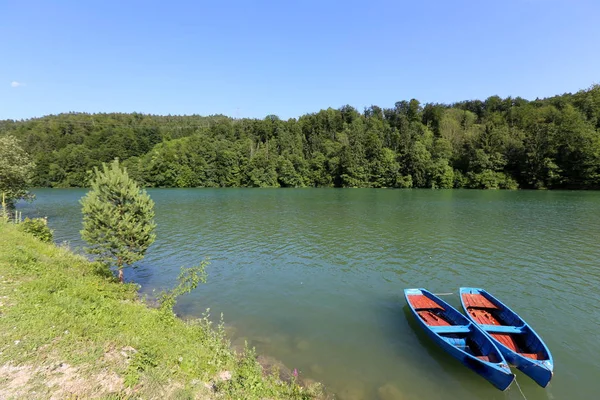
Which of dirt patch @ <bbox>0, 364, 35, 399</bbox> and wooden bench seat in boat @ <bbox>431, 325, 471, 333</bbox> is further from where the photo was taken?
wooden bench seat in boat @ <bbox>431, 325, 471, 333</bbox>

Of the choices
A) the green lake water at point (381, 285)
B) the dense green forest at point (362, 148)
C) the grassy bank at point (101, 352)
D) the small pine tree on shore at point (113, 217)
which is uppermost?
the dense green forest at point (362, 148)

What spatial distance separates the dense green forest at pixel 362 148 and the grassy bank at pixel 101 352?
3955 inches

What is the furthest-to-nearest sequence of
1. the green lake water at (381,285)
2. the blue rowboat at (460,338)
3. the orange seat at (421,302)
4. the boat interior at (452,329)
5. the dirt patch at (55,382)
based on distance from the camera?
1. the orange seat at (421,302)
2. the boat interior at (452,329)
3. the green lake water at (381,285)
4. the blue rowboat at (460,338)
5. the dirt patch at (55,382)

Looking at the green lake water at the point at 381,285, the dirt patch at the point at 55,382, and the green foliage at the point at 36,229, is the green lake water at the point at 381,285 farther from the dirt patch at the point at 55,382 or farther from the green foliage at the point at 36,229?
the dirt patch at the point at 55,382

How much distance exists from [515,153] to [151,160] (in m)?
129

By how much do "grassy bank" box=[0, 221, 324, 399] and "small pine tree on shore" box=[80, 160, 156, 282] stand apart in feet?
9.42

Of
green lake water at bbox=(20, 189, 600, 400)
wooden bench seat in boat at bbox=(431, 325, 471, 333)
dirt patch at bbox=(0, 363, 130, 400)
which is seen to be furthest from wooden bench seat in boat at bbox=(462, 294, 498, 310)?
dirt patch at bbox=(0, 363, 130, 400)

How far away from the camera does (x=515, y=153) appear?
89625mm

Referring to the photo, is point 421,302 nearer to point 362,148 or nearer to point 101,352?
point 101,352

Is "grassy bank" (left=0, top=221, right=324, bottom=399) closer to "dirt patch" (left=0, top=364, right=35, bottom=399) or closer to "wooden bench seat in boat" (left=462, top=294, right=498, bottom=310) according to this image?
"dirt patch" (left=0, top=364, right=35, bottom=399)

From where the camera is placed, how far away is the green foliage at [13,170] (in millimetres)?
29844

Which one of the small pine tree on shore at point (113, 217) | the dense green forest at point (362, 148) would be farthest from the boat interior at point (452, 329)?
the dense green forest at point (362, 148)

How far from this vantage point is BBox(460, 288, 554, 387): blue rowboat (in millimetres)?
9383

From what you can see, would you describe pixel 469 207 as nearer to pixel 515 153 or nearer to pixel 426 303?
→ pixel 426 303
